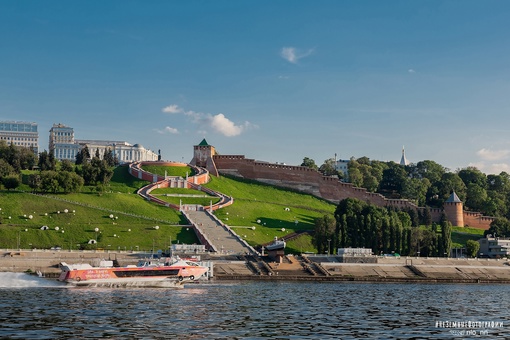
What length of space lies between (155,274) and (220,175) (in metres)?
104

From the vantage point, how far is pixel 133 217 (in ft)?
409

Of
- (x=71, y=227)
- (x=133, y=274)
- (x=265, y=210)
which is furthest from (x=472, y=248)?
(x=133, y=274)

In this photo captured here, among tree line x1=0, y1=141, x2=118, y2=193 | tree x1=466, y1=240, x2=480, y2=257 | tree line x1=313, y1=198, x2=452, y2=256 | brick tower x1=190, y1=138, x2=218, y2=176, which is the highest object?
brick tower x1=190, y1=138, x2=218, y2=176

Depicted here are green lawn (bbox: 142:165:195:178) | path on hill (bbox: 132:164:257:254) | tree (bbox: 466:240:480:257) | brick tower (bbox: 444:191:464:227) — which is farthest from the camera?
brick tower (bbox: 444:191:464:227)

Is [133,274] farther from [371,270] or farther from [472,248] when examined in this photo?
[472,248]

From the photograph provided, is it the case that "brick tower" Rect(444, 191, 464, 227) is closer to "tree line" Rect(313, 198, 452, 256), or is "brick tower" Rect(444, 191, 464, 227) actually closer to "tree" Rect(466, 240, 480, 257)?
"tree" Rect(466, 240, 480, 257)

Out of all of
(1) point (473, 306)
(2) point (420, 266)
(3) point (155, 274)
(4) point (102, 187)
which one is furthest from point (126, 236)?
(1) point (473, 306)

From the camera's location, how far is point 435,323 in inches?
1785

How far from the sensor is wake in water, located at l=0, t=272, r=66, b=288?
233 feet

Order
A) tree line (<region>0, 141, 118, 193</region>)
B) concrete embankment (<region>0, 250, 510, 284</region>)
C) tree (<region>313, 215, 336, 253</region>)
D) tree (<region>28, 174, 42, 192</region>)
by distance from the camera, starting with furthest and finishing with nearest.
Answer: tree (<region>28, 174, 42, 192</region>) → tree line (<region>0, 141, 118, 193</region>) → tree (<region>313, 215, 336, 253</region>) → concrete embankment (<region>0, 250, 510, 284</region>)

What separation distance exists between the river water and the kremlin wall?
10283cm

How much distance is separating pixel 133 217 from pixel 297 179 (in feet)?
212

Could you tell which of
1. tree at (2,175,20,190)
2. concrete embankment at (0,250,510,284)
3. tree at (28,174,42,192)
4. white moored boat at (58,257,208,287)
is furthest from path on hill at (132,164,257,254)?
white moored boat at (58,257,208,287)

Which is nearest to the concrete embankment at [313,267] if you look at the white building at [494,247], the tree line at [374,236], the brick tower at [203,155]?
the tree line at [374,236]
